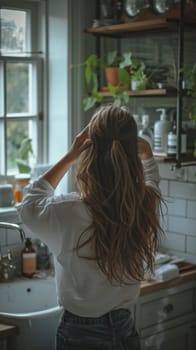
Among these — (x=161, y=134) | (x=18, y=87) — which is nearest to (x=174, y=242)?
(x=161, y=134)

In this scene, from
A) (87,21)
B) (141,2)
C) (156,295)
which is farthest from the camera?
(87,21)

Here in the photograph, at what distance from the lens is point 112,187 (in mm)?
1972

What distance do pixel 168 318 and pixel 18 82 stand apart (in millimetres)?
1405

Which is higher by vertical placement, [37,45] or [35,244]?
[37,45]

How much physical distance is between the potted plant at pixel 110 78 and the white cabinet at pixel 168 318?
36.9 inches

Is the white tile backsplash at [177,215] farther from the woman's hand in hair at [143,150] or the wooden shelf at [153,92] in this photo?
the woman's hand in hair at [143,150]

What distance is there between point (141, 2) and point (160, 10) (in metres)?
0.12

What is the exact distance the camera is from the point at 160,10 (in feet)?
10.1

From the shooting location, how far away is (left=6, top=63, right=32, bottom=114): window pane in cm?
338

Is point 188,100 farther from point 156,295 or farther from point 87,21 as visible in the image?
point 156,295

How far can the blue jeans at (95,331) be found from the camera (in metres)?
2.11

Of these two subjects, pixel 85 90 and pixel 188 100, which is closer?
pixel 188 100

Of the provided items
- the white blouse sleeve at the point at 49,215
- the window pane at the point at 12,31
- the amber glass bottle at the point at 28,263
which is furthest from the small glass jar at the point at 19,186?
the white blouse sleeve at the point at 49,215

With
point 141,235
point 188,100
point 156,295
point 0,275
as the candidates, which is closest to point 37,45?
point 188,100
